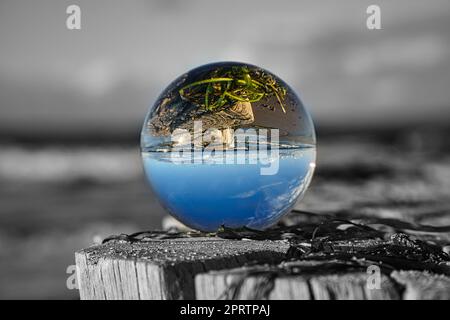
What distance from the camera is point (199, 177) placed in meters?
3.01

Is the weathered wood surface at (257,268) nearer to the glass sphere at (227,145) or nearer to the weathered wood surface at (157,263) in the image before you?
the weathered wood surface at (157,263)

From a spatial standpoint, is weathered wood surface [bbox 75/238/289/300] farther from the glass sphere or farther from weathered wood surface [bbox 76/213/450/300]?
the glass sphere

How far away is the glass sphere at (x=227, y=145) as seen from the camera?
2980 mm

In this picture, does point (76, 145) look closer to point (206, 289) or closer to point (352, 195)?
point (352, 195)

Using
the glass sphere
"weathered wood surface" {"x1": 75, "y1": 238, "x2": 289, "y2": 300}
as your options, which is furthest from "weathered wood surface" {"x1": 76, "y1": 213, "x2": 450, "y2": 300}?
the glass sphere

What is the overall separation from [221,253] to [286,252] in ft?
1.06

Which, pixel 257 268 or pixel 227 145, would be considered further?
pixel 227 145

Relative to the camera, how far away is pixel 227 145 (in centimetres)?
297

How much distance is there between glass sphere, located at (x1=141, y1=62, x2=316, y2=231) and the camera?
298cm

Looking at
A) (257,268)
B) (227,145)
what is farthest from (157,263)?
(227,145)

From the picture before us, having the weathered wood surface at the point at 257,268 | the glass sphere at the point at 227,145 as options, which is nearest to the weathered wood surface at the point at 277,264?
the weathered wood surface at the point at 257,268

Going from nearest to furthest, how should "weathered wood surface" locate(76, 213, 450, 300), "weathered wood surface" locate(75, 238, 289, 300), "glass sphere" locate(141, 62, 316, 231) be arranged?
A: 1. "weathered wood surface" locate(76, 213, 450, 300)
2. "weathered wood surface" locate(75, 238, 289, 300)
3. "glass sphere" locate(141, 62, 316, 231)

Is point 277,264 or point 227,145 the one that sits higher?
point 227,145

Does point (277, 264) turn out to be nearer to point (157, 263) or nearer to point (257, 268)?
point (257, 268)
